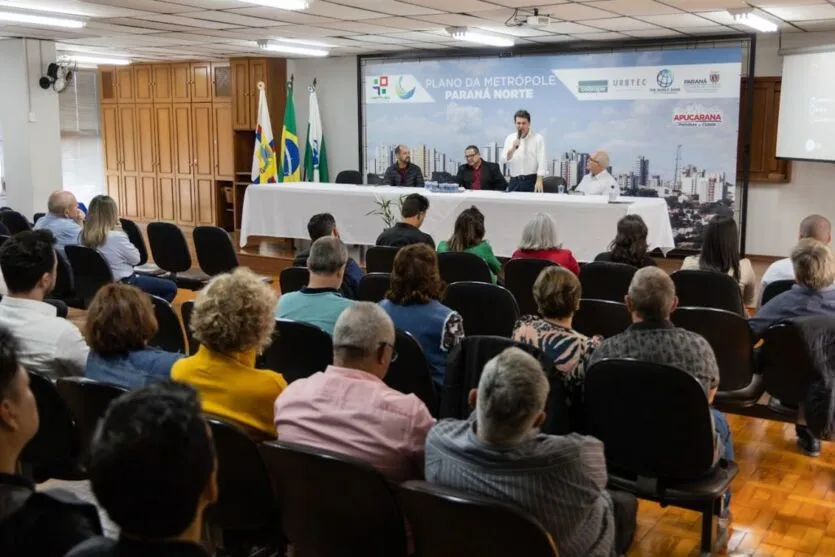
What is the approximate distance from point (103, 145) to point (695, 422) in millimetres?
14344

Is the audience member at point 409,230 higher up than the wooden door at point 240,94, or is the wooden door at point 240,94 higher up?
the wooden door at point 240,94

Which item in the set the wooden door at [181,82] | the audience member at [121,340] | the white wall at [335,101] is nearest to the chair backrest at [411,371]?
the audience member at [121,340]

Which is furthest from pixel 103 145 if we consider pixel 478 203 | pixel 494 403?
pixel 494 403

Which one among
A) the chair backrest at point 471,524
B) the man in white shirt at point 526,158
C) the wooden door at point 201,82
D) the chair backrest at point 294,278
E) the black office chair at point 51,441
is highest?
the wooden door at point 201,82

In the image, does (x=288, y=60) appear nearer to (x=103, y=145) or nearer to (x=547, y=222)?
(x=103, y=145)

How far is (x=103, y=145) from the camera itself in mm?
15195

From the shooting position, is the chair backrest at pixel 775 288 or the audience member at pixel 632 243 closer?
the chair backrest at pixel 775 288

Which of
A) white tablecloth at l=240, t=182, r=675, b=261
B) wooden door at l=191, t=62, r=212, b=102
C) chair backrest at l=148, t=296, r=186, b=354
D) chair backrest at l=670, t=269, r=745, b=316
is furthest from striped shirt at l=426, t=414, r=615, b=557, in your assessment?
wooden door at l=191, t=62, r=212, b=102

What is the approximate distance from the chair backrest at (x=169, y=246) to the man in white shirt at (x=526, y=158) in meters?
4.40

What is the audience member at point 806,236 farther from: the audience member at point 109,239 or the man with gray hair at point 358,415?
the audience member at point 109,239

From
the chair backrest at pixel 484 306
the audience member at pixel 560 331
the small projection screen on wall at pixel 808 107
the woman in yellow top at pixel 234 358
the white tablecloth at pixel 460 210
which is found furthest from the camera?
the small projection screen on wall at pixel 808 107

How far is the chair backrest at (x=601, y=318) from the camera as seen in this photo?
3941mm

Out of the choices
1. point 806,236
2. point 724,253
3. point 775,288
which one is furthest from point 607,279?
point 806,236

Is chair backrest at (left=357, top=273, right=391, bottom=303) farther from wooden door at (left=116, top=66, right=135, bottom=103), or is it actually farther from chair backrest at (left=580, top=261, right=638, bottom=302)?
wooden door at (left=116, top=66, right=135, bottom=103)
